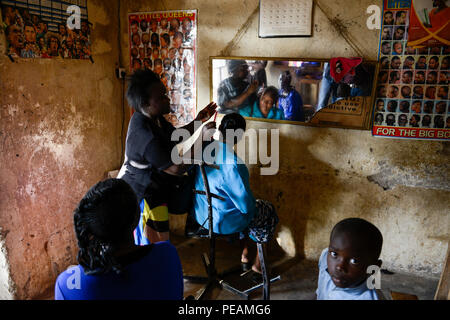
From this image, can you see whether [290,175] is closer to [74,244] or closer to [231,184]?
[231,184]

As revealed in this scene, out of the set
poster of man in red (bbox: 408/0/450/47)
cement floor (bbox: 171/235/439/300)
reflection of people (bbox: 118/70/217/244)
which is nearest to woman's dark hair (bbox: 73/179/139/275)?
reflection of people (bbox: 118/70/217/244)

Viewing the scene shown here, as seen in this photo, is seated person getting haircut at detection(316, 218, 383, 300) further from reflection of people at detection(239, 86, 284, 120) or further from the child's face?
reflection of people at detection(239, 86, 284, 120)

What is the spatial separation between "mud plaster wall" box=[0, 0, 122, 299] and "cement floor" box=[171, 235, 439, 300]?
1073 mm

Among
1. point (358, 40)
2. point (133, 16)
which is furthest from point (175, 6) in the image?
point (358, 40)

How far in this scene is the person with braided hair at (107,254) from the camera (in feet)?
3.47

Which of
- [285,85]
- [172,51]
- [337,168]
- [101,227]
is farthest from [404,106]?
[101,227]

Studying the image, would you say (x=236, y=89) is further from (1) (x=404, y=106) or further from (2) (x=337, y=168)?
(1) (x=404, y=106)

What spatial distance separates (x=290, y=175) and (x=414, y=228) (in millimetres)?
1048

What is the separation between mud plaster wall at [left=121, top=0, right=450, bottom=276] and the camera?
7.94ft

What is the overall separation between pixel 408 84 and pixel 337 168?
0.81 m

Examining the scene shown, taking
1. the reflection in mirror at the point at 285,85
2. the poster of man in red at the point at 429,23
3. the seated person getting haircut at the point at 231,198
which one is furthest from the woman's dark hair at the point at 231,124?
the poster of man in red at the point at 429,23

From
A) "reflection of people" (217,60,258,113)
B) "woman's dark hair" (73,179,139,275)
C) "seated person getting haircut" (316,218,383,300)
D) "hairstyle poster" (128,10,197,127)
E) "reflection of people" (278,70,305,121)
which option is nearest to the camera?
"woman's dark hair" (73,179,139,275)

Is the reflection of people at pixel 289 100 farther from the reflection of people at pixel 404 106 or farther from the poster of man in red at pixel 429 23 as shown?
the poster of man in red at pixel 429 23

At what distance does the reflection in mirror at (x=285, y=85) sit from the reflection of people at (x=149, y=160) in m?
0.78
